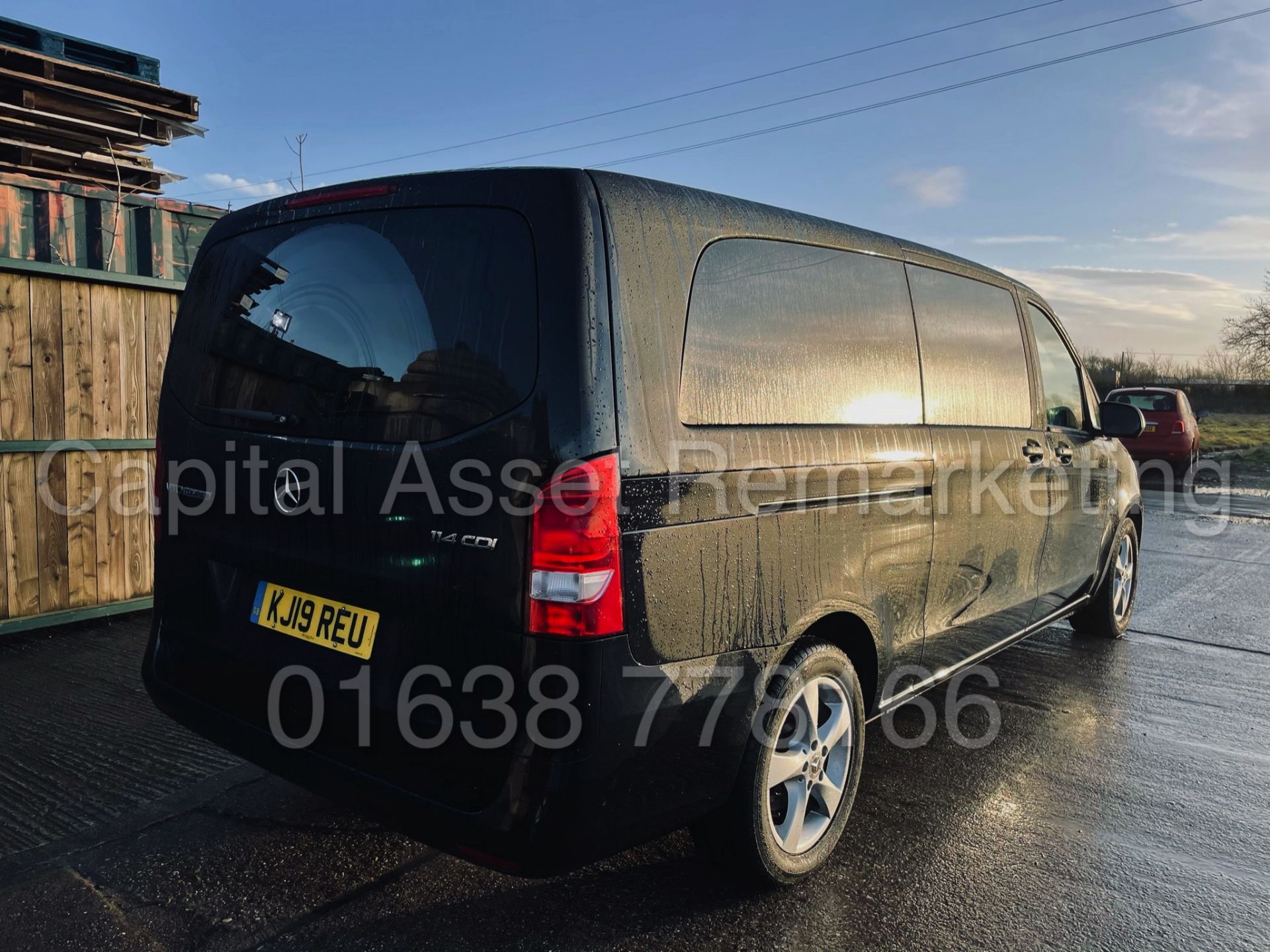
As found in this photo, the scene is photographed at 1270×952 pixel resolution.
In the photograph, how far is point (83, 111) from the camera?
310 inches

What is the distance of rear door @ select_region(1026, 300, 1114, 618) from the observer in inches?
188

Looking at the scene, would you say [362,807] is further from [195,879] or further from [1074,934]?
[1074,934]

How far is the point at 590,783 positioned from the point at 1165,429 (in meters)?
17.9

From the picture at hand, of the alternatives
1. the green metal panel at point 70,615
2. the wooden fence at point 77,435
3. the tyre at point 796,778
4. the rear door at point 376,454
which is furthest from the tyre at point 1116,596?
the wooden fence at point 77,435

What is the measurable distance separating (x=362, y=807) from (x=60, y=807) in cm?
157

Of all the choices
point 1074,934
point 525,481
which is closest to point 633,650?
point 525,481

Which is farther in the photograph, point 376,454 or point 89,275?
point 89,275

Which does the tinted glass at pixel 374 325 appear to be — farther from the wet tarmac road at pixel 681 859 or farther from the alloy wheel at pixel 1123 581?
the alloy wheel at pixel 1123 581

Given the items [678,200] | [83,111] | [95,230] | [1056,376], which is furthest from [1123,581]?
[83,111]

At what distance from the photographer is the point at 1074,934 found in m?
2.78

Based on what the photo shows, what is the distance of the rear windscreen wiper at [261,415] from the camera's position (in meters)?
2.72

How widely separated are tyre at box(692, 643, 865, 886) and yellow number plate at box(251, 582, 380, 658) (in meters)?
1.09

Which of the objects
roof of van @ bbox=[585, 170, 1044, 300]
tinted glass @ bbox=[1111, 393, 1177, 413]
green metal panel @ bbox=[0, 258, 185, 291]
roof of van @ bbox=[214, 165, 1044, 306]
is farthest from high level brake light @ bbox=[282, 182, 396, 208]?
tinted glass @ bbox=[1111, 393, 1177, 413]

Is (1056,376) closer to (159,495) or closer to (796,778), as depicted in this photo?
(796,778)
